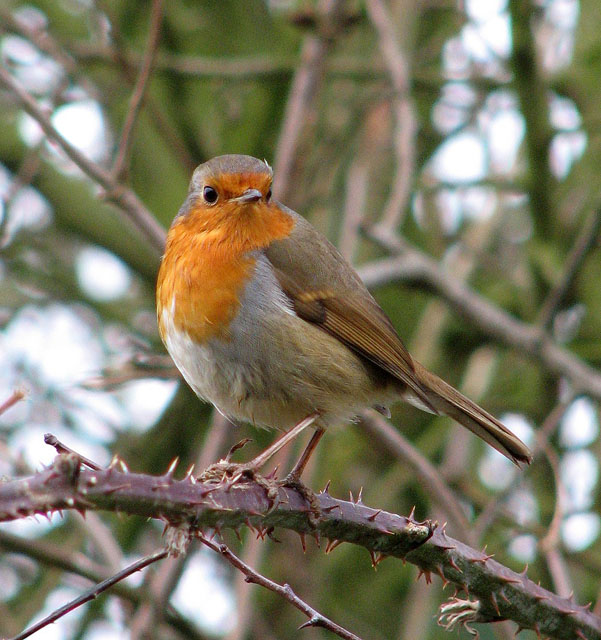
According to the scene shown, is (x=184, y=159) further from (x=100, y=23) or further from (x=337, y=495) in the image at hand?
(x=337, y=495)

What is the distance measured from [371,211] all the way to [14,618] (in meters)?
3.08

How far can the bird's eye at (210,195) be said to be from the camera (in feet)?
12.3

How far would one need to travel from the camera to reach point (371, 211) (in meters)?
5.89

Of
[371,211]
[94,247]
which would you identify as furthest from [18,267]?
[371,211]

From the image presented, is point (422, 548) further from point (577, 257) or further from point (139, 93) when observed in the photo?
point (577, 257)

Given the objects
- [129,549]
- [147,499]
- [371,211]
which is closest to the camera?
[147,499]

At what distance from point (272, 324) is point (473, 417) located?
0.88m

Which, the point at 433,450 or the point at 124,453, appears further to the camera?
the point at 433,450

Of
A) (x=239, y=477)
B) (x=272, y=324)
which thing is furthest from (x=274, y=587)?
(x=272, y=324)

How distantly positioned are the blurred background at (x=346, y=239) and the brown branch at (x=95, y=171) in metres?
0.08

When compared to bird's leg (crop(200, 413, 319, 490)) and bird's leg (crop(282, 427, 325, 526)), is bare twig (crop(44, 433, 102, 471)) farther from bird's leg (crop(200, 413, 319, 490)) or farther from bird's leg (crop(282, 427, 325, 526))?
bird's leg (crop(282, 427, 325, 526))

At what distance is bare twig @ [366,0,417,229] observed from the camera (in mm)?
4779

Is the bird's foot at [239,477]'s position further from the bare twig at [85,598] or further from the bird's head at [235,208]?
the bird's head at [235,208]

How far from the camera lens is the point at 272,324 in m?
3.40
